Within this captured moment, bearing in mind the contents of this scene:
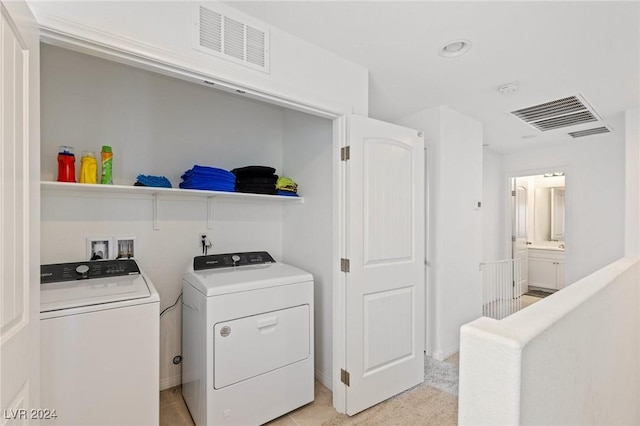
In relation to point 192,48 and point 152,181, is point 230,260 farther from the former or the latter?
point 192,48

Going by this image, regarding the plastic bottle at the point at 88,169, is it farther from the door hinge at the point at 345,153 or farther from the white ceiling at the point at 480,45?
the door hinge at the point at 345,153

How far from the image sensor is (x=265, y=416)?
1.95 meters

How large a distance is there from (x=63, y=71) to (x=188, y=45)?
3.70 feet

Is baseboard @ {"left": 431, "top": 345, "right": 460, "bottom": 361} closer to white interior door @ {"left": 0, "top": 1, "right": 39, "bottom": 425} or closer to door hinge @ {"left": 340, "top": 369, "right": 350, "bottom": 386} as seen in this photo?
door hinge @ {"left": 340, "top": 369, "right": 350, "bottom": 386}

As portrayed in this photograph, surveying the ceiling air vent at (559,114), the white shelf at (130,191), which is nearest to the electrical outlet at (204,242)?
the white shelf at (130,191)

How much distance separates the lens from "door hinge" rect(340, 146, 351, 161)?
81.1 inches

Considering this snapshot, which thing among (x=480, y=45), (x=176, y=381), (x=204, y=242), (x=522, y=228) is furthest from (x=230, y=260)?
(x=522, y=228)

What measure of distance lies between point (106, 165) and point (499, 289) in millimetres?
4296

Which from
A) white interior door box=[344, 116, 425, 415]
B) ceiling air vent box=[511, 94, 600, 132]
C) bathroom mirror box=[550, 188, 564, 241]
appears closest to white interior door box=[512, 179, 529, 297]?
bathroom mirror box=[550, 188, 564, 241]

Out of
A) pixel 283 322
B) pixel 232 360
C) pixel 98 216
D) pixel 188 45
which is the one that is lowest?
pixel 232 360

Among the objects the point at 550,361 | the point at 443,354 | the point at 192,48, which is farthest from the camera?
the point at 443,354

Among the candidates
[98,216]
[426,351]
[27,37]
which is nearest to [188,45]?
[27,37]

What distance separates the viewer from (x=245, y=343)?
187 cm

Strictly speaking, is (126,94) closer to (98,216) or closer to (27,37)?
(98,216)
